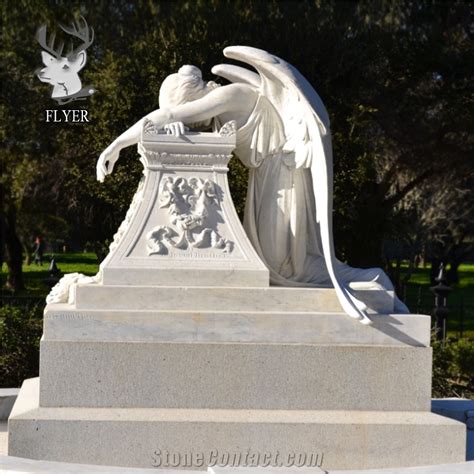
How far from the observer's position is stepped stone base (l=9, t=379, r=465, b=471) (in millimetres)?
6555

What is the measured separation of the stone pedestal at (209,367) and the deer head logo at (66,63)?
1001 cm

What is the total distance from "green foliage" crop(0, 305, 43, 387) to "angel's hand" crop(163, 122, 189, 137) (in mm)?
5269

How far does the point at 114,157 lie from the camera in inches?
302

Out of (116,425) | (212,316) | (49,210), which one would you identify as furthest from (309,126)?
(49,210)

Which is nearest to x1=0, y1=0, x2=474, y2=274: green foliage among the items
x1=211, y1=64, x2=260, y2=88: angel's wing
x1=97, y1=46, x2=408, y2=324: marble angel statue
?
x1=211, y1=64, x2=260, y2=88: angel's wing

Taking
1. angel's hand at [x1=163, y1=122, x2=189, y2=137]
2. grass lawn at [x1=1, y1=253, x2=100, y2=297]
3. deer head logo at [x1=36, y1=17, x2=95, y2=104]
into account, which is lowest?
grass lawn at [x1=1, y1=253, x2=100, y2=297]

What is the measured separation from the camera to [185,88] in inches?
301

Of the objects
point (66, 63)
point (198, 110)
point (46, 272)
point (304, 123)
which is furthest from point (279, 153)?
point (46, 272)

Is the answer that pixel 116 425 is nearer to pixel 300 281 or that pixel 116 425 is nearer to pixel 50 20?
pixel 300 281

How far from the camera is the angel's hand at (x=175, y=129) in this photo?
725 centimetres

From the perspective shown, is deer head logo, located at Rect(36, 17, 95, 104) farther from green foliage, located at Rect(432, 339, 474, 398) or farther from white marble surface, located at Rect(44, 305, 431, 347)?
white marble surface, located at Rect(44, 305, 431, 347)

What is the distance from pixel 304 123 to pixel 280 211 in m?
0.69

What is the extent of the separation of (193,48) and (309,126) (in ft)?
28.5

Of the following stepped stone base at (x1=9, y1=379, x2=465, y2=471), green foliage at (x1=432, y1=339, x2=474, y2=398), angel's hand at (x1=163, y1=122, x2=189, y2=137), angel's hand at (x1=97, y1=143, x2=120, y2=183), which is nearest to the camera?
stepped stone base at (x1=9, y1=379, x2=465, y2=471)
